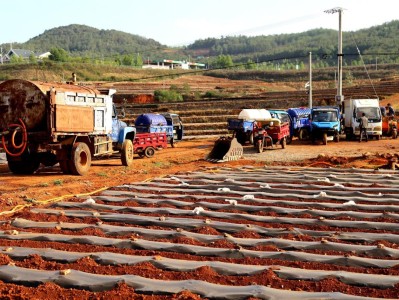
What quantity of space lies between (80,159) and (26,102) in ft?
8.18

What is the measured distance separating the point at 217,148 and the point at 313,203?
469 inches

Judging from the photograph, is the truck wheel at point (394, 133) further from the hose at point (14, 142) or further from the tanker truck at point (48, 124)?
the hose at point (14, 142)

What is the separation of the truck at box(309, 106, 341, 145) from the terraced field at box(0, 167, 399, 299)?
1666 cm

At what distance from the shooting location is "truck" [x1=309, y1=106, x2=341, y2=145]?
2827 cm

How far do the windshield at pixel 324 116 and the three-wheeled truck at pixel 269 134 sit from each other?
3.01m

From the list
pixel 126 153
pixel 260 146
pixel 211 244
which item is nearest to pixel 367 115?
pixel 260 146

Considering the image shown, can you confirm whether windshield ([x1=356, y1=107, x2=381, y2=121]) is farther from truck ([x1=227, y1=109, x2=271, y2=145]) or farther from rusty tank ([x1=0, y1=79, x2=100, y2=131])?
rusty tank ([x1=0, y1=79, x2=100, y2=131])

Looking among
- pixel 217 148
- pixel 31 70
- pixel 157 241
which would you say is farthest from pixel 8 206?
pixel 31 70

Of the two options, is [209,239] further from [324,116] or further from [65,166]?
[324,116]

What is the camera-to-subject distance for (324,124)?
28297mm

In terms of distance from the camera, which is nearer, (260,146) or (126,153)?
(126,153)

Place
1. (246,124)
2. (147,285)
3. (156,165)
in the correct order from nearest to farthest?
(147,285), (156,165), (246,124)

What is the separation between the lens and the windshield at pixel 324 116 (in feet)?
94.0

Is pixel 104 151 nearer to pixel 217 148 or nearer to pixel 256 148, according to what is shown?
pixel 217 148
